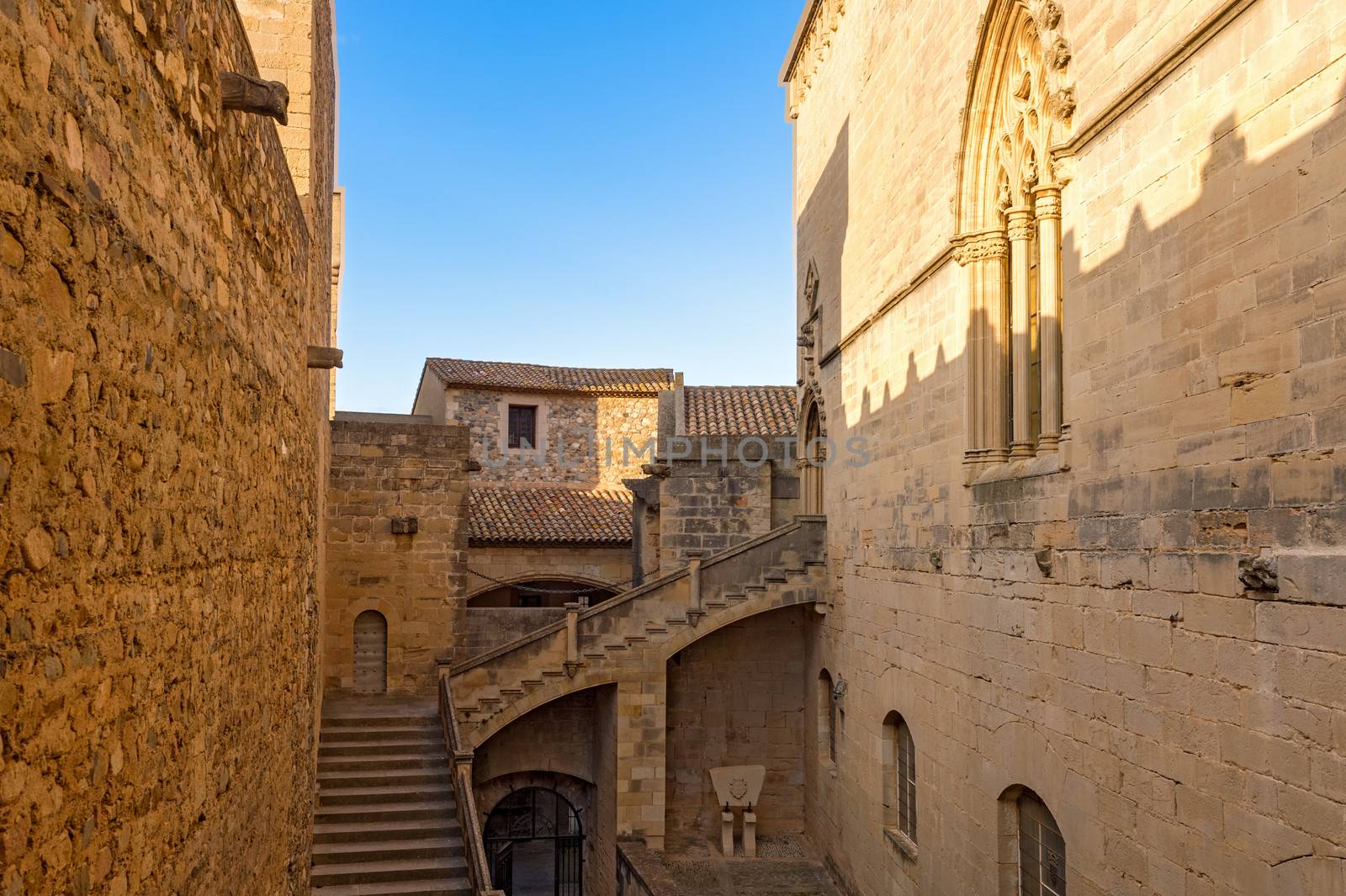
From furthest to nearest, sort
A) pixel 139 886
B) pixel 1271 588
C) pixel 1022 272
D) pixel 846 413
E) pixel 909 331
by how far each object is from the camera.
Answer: pixel 846 413 → pixel 909 331 → pixel 1022 272 → pixel 1271 588 → pixel 139 886

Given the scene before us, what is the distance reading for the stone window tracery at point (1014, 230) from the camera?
8.90 metres

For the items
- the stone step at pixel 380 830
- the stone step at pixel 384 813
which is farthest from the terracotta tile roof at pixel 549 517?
Answer: the stone step at pixel 380 830

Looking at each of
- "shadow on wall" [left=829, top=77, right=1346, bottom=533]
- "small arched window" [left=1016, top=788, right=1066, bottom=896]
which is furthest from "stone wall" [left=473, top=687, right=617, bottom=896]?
"shadow on wall" [left=829, top=77, right=1346, bottom=533]

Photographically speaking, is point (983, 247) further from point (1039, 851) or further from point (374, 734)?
point (374, 734)

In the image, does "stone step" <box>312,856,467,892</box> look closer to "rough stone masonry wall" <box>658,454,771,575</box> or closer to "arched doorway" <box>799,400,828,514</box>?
"arched doorway" <box>799,400,828,514</box>

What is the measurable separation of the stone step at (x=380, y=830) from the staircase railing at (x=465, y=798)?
23cm

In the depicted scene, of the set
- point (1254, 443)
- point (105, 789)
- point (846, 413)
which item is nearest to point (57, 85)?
point (105, 789)

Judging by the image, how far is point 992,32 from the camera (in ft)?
33.0

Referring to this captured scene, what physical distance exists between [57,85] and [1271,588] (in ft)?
18.5

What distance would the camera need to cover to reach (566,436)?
31.6 metres

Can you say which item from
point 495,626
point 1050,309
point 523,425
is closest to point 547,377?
A: point 523,425

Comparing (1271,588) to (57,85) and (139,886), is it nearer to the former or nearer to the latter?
(139,886)

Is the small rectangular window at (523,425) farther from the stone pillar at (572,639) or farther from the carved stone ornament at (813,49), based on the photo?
the stone pillar at (572,639)

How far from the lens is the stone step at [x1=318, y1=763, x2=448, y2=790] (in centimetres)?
1380
